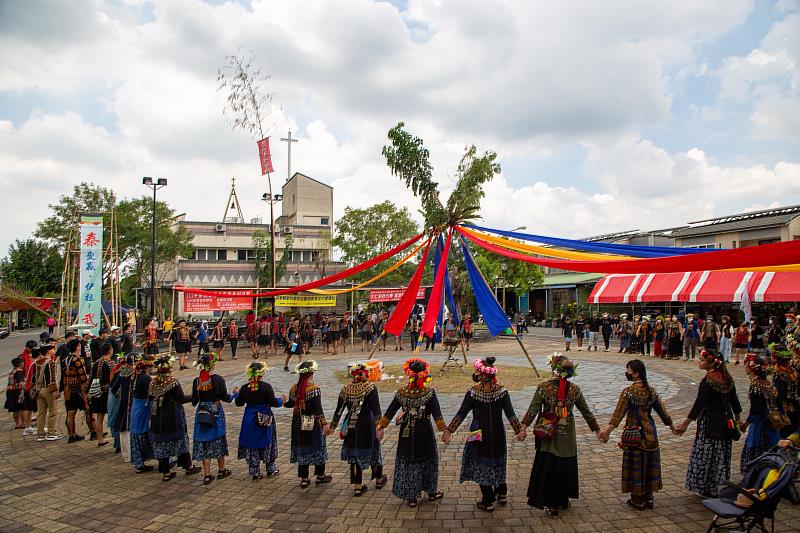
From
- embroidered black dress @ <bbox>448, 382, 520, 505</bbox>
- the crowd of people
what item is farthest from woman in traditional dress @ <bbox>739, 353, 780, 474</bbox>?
embroidered black dress @ <bbox>448, 382, 520, 505</bbox>

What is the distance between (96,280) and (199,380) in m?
11.9

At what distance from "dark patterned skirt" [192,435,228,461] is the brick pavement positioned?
37 centimetres

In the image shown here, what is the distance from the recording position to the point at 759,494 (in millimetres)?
4375

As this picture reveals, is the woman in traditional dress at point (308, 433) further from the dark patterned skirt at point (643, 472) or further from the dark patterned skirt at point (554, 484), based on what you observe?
the dark patterned skirt at point (643, 472)

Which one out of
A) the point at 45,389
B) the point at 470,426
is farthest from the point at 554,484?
the point at 45,389

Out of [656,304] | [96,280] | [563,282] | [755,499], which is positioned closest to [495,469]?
[755,499]

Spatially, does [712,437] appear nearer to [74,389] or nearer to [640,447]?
[640,447]

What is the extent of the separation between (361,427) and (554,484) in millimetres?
2352

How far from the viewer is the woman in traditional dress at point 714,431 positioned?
556 centimetres

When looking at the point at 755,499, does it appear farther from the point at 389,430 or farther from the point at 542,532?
the point at 389,430

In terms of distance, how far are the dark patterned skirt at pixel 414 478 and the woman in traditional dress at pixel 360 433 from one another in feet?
1.71

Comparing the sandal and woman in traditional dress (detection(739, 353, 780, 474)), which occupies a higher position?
woman in traditional dress (detection(739, 353, 780, 474))

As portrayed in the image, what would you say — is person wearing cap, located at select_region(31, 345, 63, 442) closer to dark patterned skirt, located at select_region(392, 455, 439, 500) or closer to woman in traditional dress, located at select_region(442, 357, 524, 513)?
dark patterned skirt, located at select_region(392, 455, 439, 500)

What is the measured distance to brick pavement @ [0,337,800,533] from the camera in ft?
16.9
